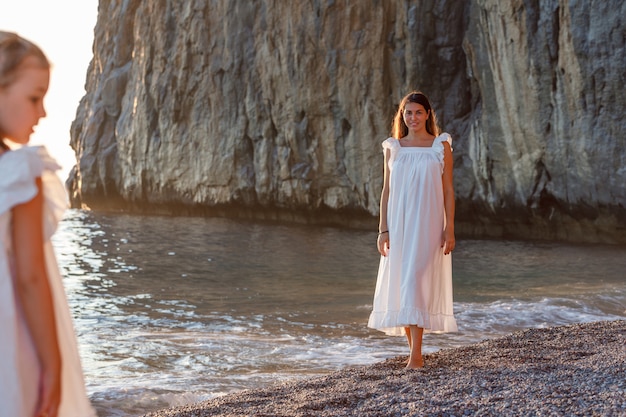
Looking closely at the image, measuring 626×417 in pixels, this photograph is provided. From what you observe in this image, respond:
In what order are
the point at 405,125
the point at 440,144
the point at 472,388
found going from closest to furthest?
1. the point at 472,388
2. the point at 440,144
3. the point at 405,125

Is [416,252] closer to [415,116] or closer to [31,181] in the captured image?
[415,116]

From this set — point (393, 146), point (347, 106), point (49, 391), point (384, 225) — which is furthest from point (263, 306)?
point (347, 106)

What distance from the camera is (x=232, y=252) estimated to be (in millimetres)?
21703

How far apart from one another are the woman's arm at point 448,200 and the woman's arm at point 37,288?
165 inches

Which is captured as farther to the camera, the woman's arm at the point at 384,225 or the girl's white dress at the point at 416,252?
the woman's arm at the point at 384,225

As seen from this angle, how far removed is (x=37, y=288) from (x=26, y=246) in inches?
3.8

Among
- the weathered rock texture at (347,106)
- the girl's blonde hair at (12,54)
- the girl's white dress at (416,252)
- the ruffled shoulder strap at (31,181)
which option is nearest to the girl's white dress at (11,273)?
the ruffled shoulder strap at (31,181)

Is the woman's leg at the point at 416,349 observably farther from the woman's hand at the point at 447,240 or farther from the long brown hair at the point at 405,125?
the long brown hair at the point at 405,125

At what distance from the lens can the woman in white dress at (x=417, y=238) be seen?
5812 mm

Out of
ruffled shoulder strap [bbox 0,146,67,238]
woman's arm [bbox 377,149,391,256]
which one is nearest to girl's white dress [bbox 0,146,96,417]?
ruffled shoulder strap [bbox 0,146,67,238]

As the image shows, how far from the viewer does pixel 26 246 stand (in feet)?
6.32

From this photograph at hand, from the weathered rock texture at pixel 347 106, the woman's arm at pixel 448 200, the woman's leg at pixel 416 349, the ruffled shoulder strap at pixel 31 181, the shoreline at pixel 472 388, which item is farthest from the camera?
the weathered rock texture at pixel 347 106

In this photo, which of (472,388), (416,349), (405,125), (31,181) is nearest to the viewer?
(31,181)

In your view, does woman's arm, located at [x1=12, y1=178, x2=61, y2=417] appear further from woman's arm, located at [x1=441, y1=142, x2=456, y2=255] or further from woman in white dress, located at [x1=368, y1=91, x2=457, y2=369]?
woman's arm, located at [x1=441, y1=142, x2=456, y2=255]
